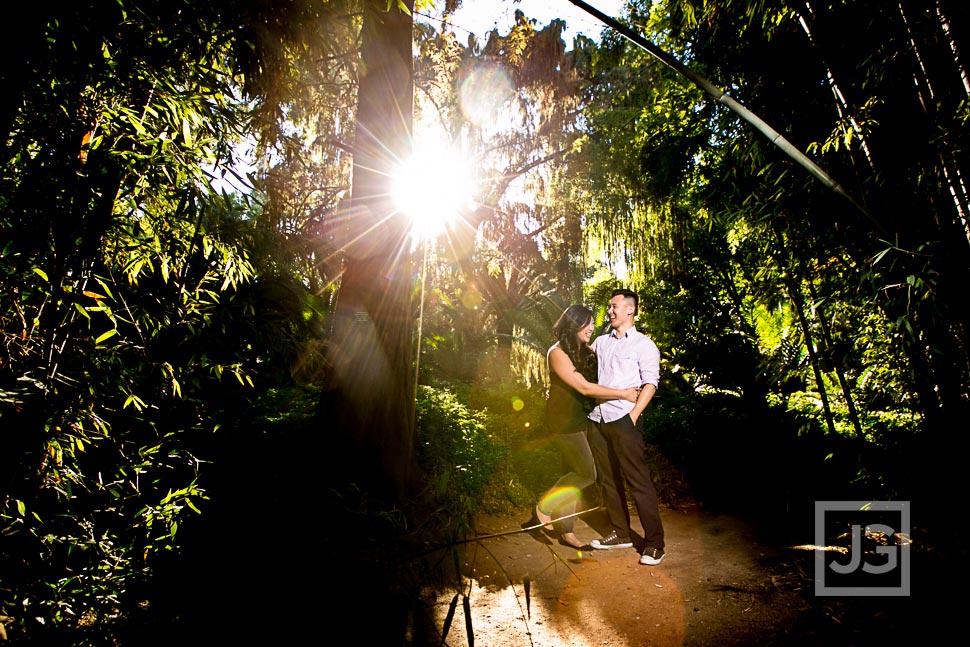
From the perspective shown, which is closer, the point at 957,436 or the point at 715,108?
the point at 957,436

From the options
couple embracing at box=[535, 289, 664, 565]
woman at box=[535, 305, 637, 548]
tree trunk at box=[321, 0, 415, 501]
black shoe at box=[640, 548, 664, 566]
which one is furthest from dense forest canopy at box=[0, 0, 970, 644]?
black shoe at box=[640, 548, 664, 566]

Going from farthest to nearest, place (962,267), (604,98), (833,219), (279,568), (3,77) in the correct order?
(604,98), (833,219), (279,568), (962,267), (3,77)

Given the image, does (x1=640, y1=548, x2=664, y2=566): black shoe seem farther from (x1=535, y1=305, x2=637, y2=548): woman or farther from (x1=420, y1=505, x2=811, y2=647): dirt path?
(x1=535, y1=305, x2=637, y2=548): woman

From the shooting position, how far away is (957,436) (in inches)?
118

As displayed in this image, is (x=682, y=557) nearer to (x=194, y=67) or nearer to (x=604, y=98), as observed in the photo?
(x=194, y=67)

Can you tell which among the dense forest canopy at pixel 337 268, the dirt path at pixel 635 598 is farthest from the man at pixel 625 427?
the dense forest canopy at pixel 337 268

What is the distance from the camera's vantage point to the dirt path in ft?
8.62

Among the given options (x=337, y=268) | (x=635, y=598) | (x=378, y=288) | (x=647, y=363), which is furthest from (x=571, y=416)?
(x=337, y=268)

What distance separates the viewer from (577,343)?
3764mm

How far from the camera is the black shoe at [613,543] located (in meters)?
3.75

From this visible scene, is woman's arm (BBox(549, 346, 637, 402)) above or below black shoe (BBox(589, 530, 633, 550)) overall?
above

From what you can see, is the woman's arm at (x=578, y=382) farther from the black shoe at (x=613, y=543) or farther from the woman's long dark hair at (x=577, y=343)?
the black shoe at (x=613, y=543)

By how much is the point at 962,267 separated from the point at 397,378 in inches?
155

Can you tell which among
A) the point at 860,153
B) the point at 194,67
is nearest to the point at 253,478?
the point at 194,67
